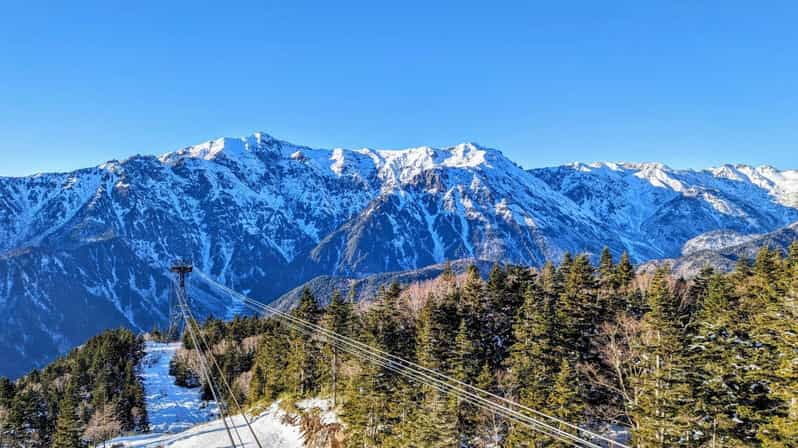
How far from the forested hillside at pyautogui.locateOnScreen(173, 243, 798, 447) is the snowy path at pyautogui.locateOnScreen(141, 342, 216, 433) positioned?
35584 millimetres

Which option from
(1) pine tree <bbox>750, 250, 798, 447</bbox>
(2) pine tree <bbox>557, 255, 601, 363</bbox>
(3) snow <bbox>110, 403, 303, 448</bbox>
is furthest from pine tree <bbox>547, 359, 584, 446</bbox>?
(3) snow <bbox>110, 403, 303, 448</bbox>

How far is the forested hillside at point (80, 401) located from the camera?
88.0 meters

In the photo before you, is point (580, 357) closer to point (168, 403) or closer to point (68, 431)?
point (68, 431)

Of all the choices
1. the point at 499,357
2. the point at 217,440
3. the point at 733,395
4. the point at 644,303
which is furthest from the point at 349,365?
the point at 733,395

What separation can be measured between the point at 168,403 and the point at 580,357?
335 feet

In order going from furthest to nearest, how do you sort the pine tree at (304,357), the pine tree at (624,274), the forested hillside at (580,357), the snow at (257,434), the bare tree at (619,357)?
1. the pine tree at (304,357)
2. the pine tree at (624,274)
3. the snow at (257,434)
4. the bare tree at (619,357)
5. the forested hillside at (580,357)

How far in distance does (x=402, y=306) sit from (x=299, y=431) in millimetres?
22538

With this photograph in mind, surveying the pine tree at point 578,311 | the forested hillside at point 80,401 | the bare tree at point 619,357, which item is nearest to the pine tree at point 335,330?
the pine tree at point 578,311

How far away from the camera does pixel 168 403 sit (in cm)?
12150

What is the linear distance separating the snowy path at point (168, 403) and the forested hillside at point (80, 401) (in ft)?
18.4

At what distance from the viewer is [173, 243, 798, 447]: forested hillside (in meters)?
38.1

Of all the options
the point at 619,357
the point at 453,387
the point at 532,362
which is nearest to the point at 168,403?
the point at 532,362

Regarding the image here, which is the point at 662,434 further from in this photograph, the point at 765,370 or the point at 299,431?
the point at 299,431

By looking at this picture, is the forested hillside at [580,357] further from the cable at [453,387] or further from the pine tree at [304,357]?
the cable at [453,387]
